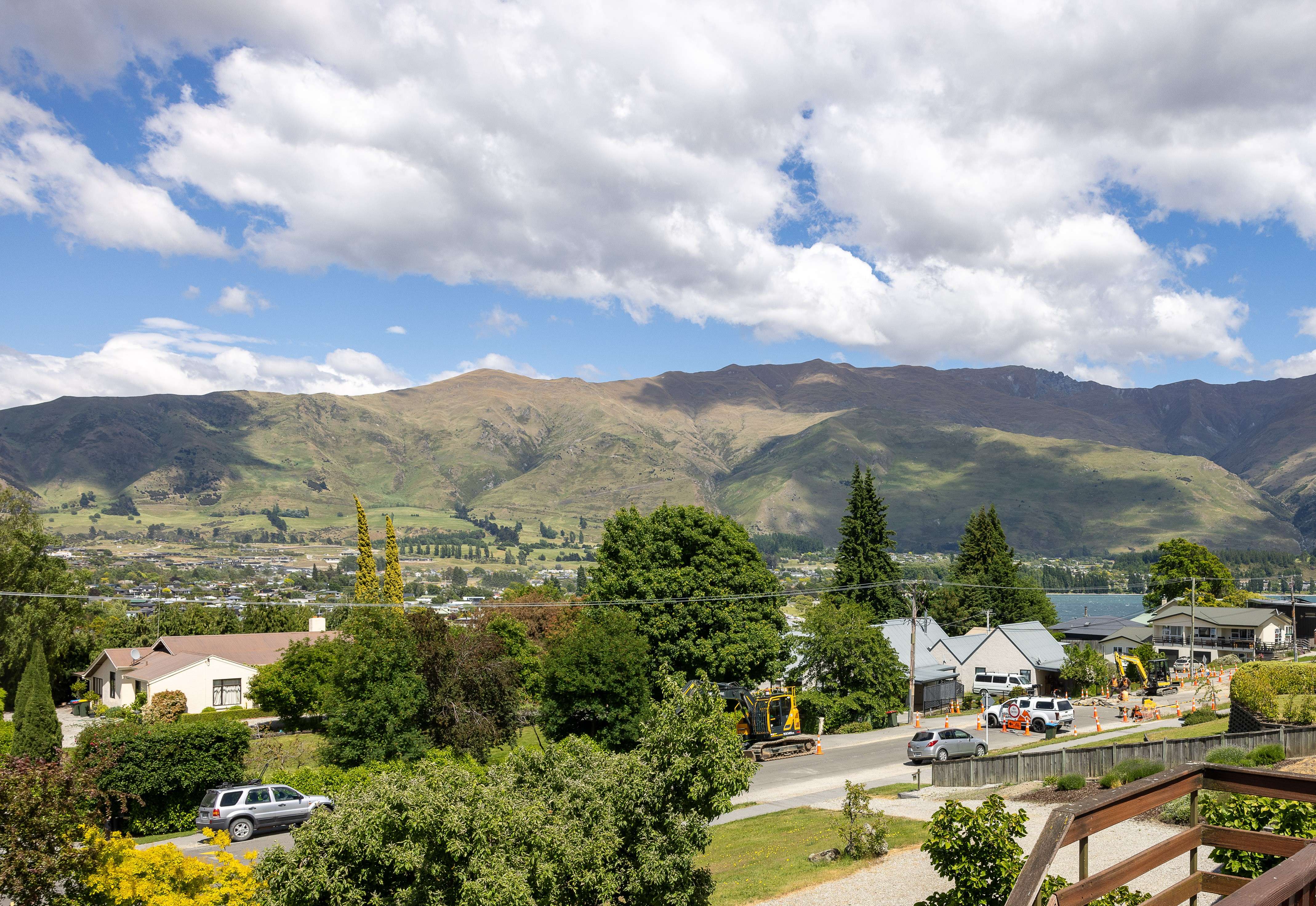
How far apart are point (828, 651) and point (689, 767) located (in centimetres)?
4270

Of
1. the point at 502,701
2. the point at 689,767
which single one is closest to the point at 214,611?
the point at 502,701

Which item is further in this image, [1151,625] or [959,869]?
[1151,625]

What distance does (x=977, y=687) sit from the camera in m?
67.2

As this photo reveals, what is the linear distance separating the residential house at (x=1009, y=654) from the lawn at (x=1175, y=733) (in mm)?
25676

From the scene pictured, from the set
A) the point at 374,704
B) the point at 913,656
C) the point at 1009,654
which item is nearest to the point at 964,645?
the point at 1009,654

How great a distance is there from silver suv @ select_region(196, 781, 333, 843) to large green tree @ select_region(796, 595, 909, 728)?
32.1 meters

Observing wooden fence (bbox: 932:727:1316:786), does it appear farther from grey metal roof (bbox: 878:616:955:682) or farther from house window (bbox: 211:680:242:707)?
house window (bbox: 211:680:242:707)

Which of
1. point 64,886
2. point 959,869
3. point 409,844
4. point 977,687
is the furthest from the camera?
point 977,687

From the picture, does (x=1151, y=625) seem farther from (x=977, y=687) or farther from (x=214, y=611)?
(x=214, y=611)

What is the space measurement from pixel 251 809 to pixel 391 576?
61707mm

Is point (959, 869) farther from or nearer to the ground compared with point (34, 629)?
farther from the ground

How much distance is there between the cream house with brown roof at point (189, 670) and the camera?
207ft

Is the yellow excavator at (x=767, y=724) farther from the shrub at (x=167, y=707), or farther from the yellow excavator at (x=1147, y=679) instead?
the shrub at (x=167, y=707)

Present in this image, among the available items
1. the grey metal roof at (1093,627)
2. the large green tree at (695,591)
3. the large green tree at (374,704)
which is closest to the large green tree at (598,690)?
the large green tree at (695,591)
